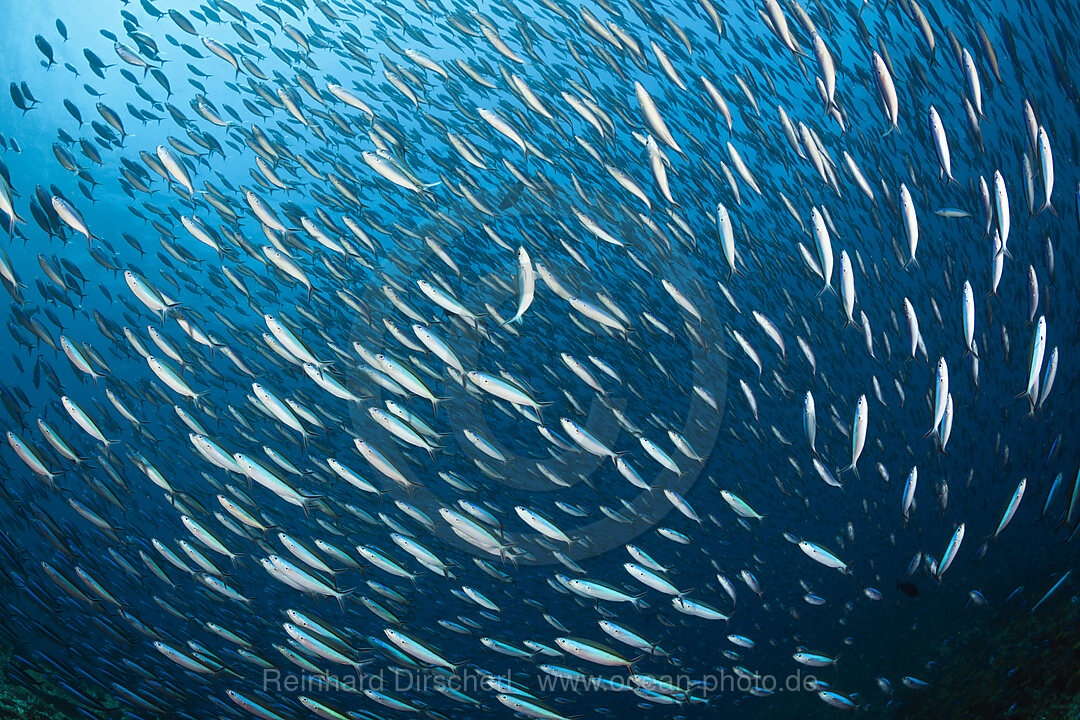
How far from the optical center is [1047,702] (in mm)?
4535

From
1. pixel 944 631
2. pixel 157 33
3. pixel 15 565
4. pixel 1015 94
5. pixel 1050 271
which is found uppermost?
pixel 157 33

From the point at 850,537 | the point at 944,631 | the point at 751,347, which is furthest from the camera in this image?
the point at 944,631

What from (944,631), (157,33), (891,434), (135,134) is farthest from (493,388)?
(135,134)

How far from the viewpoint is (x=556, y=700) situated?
8.95m

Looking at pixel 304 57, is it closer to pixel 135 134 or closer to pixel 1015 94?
pixel 135 134

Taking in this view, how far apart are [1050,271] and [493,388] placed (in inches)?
258

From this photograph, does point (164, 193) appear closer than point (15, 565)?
No

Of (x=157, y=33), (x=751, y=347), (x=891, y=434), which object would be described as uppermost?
(x=157, y=33)

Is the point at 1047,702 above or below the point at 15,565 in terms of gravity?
below

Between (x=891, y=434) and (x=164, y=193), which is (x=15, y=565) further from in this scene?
(x=164, y=193)

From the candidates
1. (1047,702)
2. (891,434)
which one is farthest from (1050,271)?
(891,434)

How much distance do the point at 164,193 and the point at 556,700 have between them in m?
33.4

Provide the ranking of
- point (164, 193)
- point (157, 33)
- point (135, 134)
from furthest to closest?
point (164, 193) → point (135, 134) → point (157, 33)

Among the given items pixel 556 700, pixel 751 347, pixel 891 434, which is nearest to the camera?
pixel 751 347
